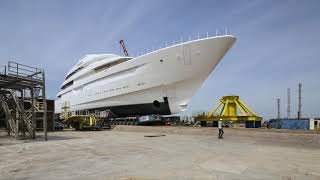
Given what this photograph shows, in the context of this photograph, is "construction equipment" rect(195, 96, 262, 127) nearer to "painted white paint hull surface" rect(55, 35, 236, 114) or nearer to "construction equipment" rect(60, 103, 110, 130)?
"painted white paint hull surface" rect(55, 35, 236, 114)

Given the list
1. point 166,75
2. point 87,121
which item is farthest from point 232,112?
point 87,121

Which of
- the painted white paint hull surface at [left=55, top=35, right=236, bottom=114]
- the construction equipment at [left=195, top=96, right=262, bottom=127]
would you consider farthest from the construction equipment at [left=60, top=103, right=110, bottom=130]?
the construction equipment at [left=195, top=96, right=262, bottom=127]

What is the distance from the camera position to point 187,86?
31859 mm

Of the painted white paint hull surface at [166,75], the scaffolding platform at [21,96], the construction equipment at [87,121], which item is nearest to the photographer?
the scaffolding platform at [21,96]

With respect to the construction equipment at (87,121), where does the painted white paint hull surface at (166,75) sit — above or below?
above

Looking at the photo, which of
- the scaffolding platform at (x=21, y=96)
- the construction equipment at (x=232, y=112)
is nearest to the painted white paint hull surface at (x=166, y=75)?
the construction equipment at (x=232, y=112)

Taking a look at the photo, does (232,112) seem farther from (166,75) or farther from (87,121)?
(87,121)

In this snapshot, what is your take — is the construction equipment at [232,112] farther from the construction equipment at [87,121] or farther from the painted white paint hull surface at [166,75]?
the construction equipment at [87,121]

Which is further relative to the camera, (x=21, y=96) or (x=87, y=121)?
(x=87, y=121)

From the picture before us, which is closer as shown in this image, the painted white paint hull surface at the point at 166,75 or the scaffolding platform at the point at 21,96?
the scaffolding platform at the point at 21,96

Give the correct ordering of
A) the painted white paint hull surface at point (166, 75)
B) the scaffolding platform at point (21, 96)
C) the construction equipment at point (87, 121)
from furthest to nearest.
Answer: the construction equipment at point (87, 121)
the painted white paint hull surface at point (166, 75)
the scaffolding platform at point (21, 96)

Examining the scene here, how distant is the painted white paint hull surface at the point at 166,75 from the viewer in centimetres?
3014

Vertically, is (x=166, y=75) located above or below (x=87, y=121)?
above

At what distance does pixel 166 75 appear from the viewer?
32.3 meters
